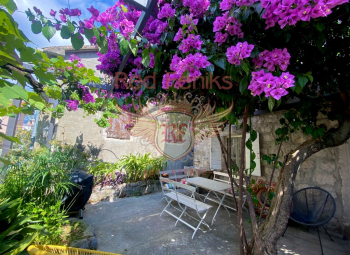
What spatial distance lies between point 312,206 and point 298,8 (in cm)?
310

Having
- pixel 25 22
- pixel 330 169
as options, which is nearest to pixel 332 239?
pixel 330 169

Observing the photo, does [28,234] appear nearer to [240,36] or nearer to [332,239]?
[240,36]

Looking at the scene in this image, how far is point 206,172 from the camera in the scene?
4812mm

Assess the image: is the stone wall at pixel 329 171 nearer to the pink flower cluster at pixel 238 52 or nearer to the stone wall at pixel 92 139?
the pink flower cluster at pixel 238 52

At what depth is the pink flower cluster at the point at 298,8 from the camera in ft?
2.73

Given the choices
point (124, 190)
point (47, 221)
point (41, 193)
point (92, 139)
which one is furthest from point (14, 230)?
point (92, 139)

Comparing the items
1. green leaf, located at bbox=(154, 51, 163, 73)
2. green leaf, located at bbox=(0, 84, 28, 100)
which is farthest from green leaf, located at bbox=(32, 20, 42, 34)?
green leaf, located at bbox=(154, 51, 163, 73)

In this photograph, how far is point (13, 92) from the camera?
27.3 inches

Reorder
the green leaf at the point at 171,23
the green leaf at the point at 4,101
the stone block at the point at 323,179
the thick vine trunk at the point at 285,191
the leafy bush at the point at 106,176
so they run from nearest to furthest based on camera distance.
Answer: the green leaf at the point at 4,101 → the green leaf at the point at 171,23 → the thick vine trunk at the point at 285,191 → the stone block at the point at 323,179 → the leafy bush at the point at 106,176

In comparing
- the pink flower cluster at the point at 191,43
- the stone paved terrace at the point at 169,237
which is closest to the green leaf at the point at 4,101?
the pink flower cluster at the point at 191,43

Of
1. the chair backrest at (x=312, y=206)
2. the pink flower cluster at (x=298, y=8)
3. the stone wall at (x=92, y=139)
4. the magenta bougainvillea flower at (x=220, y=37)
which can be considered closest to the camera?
the pink flower cluster at (x=298, y=8)

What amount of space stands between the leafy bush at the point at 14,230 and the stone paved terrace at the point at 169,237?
1033 mm

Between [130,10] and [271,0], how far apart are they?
1561mm

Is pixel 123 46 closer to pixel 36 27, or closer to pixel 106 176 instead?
pixel 36 27
